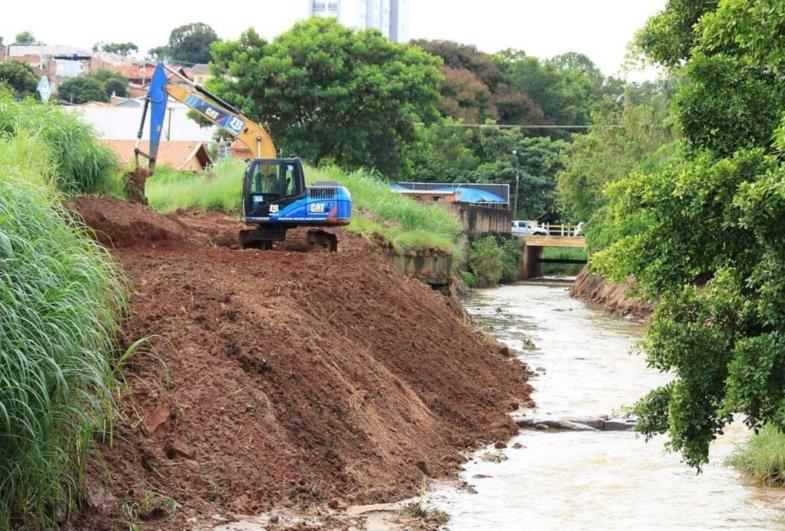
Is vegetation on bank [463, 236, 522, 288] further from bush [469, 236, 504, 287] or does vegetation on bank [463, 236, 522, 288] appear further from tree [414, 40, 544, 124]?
tree [414, 40, 544, 124]

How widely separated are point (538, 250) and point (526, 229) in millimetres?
3521

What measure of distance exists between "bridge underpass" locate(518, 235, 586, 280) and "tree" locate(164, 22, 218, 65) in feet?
299

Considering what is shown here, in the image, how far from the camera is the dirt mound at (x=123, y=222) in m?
20.6

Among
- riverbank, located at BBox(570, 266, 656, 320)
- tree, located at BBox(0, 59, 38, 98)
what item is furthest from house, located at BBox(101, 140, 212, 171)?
tree, located at BBox(0, 59, 38, 98)

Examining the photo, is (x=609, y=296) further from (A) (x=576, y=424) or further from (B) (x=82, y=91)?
(B) (x=82, y=91)

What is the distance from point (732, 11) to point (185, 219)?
876 inches

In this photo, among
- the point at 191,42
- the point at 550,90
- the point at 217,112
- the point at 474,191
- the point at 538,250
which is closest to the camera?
the point at 217,112

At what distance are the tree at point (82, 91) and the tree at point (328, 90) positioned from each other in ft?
222

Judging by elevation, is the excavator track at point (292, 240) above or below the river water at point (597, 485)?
Answer: above

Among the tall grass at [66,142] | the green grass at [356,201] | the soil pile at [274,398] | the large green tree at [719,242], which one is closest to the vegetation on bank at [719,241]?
the large green tree at [719,242]

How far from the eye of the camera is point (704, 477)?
1519 centimetres

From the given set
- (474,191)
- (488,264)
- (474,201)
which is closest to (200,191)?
(488,264)

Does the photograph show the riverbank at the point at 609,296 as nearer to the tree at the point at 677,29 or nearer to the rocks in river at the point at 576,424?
the rocks in river at the point at 576,424

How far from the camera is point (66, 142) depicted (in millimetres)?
21266
